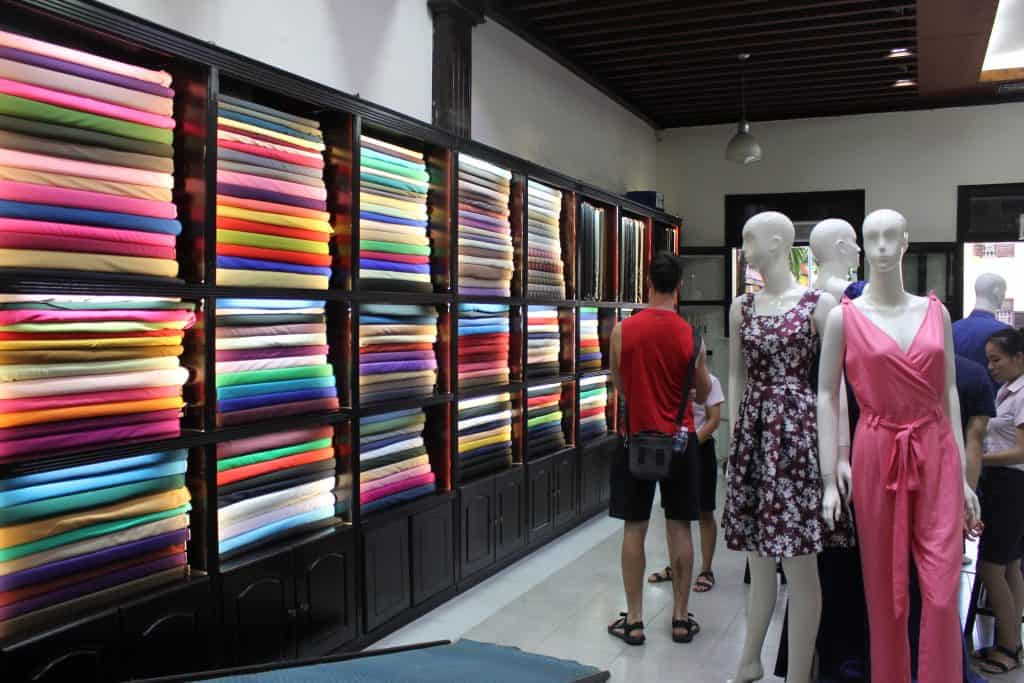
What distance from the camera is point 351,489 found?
11.5ft

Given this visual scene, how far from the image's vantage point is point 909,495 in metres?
2.74

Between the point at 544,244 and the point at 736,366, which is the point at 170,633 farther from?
the point at 544,244

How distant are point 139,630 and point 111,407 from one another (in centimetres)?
66

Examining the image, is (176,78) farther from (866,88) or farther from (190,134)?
(866,88)

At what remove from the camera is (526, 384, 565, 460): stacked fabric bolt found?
17.3 feet

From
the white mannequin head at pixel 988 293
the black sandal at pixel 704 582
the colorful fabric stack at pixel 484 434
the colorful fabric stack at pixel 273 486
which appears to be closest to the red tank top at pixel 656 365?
the colorful fabric stack at pixel 484 434

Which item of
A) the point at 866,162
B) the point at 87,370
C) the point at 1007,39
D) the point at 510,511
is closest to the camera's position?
the point at 87,370

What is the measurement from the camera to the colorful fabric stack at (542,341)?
17.3 ft

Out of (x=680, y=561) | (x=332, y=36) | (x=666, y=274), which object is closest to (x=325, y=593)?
(x=680, y=561)

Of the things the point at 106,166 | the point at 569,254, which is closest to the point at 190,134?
the point at 106,166

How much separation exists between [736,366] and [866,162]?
6290mm

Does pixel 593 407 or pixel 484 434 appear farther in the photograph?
→ pixel 593 407

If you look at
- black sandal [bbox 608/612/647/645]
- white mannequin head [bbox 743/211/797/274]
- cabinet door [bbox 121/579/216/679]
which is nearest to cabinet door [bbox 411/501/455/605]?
black sandal [bbox 608/612/647/645]

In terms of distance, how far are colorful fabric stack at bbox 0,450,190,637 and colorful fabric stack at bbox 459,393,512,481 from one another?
1914 millimetres
